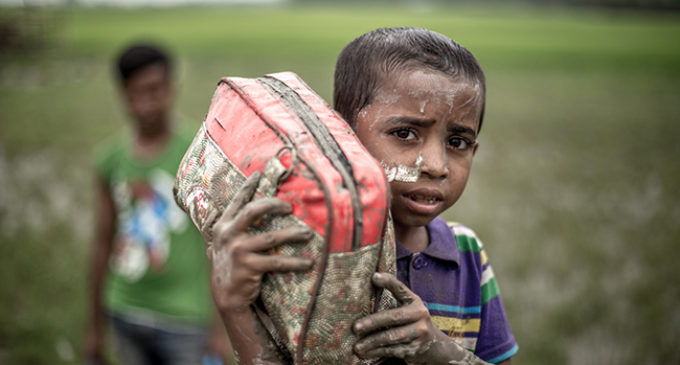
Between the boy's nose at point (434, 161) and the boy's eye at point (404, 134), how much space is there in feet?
0.16

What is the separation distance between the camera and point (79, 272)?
5422 mm

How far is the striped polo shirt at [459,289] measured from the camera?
1.62 m

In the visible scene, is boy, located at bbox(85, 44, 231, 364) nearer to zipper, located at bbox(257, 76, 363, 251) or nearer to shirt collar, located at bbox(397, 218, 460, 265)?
shirt collar, located at bbox(397, 218, 460, 265)

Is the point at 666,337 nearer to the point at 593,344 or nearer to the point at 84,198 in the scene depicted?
the point at 593,344

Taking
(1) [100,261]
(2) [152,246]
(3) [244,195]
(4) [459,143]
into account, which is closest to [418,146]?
(4) [459,143]

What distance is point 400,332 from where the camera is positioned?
130 centimetres

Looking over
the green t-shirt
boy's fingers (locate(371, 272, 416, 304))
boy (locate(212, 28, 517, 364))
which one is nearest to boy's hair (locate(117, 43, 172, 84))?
the green t-shirt

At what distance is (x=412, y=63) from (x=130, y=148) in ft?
9.08

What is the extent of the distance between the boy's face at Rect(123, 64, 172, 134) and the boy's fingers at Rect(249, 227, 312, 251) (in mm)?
2782

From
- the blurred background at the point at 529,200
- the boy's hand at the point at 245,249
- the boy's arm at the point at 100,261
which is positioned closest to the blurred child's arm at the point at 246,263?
the boy's hand at the point at 245,249

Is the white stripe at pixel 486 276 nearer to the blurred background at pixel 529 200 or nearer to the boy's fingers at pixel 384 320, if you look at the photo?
the boy's fingers at pixel 384 320

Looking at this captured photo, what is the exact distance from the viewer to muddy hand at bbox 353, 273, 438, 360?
1.26 metres

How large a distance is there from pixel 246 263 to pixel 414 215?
1.72ft

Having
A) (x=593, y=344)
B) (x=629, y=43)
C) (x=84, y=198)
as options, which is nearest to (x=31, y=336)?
(x=84, y=198)
